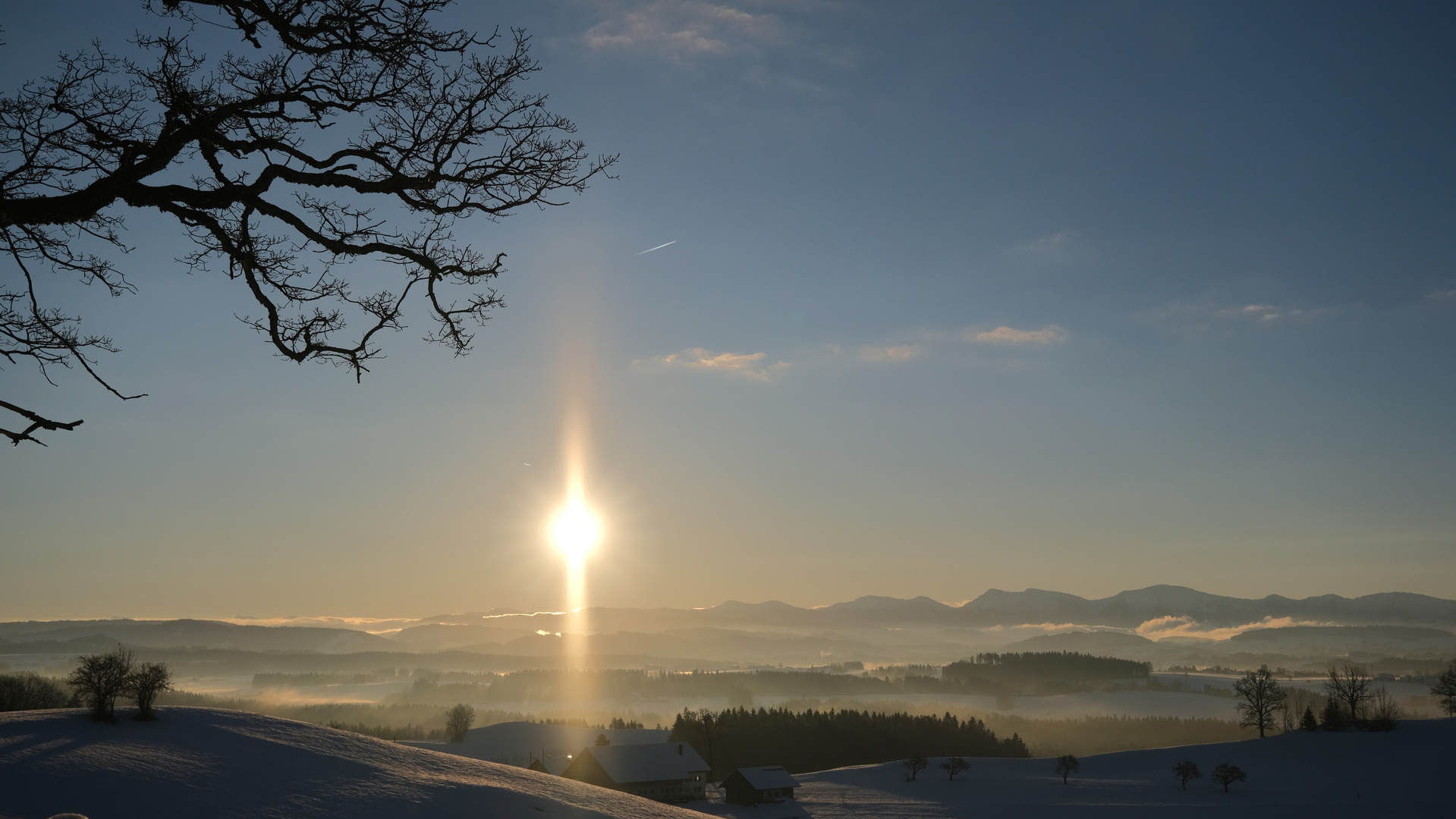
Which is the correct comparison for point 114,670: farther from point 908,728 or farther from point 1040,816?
point 908,728

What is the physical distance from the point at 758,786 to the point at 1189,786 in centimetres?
3477

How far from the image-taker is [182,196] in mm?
7547

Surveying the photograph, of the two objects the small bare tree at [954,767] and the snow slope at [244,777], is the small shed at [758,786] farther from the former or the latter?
the snow slope at [244,777]

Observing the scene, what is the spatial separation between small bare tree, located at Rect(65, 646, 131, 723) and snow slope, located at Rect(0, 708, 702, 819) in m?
0.36

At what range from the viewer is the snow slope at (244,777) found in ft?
45.8

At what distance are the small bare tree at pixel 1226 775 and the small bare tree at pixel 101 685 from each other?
6967 cm

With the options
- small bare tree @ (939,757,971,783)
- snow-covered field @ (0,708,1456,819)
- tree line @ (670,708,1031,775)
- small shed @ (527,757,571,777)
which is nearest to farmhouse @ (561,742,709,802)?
small shed @ (527,757,571,777)

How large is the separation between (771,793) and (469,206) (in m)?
60.3

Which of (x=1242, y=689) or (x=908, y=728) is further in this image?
(x=908, y=728)

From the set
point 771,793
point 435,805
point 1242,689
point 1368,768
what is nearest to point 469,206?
point 435,805

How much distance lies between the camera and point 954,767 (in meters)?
73.9

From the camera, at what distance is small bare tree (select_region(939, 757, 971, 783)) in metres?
73.4

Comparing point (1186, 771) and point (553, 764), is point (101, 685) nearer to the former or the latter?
point (553, 764)

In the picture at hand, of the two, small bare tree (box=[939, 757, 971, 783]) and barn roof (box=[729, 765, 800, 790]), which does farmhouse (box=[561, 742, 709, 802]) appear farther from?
small bare tree (box=[939, 757, 971, 783])
